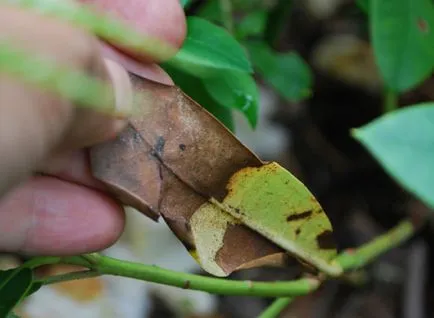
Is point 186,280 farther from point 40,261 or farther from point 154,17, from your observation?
point 154,17

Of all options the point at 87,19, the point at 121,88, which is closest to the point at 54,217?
the point at 121,88

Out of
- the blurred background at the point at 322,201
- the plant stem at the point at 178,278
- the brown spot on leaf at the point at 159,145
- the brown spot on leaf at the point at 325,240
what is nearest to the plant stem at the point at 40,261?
the plant stem at the point at 178,278

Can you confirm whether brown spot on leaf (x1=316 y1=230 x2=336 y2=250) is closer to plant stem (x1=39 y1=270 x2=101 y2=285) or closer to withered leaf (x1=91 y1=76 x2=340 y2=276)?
withered leaf (x1=91 y1=76 x2=340 y2=276)

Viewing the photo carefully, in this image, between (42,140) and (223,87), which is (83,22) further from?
(223,87)

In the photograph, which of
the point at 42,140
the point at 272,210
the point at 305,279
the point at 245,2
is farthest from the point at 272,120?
the point at 42,140

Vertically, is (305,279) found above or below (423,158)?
below

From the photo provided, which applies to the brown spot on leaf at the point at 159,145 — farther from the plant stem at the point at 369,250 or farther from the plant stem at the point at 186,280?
the plant stem at the point at 369,250
